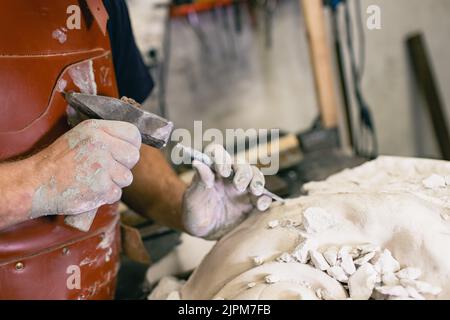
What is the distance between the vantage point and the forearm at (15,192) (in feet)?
2.44

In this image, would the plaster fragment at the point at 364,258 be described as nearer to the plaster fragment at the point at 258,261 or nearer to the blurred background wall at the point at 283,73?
the plaster fragment at the point at 258,261

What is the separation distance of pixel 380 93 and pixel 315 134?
0.64 metres

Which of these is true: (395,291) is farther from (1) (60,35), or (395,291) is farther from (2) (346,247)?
(1) (60,35)

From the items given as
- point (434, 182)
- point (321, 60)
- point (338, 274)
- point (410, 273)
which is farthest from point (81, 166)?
point (321, 60)

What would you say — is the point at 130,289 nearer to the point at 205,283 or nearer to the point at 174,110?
the point at 205,283

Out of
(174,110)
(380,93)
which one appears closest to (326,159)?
(380,93)

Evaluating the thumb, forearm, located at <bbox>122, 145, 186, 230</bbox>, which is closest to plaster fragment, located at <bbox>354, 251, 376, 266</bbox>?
the thumb

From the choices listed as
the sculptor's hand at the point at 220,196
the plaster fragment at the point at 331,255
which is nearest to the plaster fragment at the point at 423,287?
the plaster fragment at the point at 331,255

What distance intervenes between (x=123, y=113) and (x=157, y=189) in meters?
0.39

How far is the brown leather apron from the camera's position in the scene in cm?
80

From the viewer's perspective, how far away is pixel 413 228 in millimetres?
807

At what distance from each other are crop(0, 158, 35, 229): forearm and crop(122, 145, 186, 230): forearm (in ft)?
1.40

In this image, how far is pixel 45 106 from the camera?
32.9 inches
